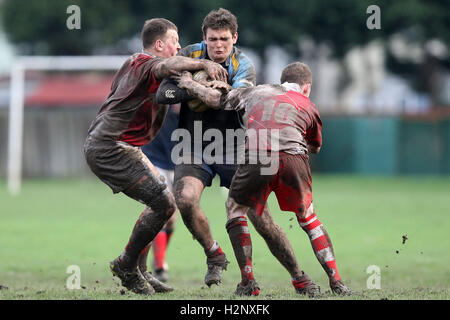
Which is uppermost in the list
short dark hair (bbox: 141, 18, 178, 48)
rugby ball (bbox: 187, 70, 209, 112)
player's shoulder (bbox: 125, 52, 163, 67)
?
short dark hair (bbox: 141, 18, 178, 48)

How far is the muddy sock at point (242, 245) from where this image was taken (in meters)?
7.01

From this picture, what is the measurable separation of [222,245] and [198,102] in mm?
4540

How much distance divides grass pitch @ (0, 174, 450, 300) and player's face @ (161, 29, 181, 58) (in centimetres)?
222

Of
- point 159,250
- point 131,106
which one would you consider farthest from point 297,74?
point 159,250

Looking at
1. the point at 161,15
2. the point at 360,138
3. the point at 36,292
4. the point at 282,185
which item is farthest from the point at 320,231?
the point at 161,15

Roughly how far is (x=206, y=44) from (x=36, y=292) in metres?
2.77

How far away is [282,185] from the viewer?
6.93 meters

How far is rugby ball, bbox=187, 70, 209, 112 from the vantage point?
23.1 feet

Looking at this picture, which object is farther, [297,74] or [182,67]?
[297,74]

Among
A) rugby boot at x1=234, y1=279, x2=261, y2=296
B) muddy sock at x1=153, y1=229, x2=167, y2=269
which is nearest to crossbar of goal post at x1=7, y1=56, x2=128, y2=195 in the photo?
muddy sock at x1=153, y1=229, x2=167, y2=269

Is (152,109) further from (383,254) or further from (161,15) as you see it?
(161,15)

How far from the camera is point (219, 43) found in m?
7.29

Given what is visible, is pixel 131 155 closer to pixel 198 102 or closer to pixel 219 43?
pixel 198 102

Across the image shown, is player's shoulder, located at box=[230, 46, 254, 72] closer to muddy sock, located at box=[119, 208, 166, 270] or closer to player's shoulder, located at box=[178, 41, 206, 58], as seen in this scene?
player's shoulder, located at box=[178, 41, 206, 58]
